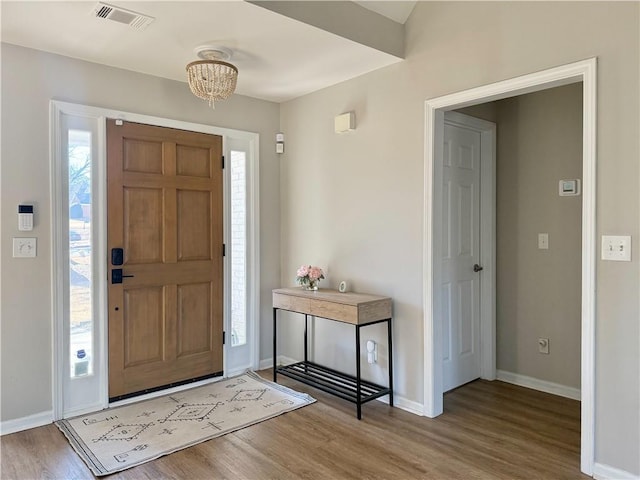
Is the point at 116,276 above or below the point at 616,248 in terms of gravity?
below

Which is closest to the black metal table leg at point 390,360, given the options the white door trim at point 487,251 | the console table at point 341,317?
the console table at point 341,317

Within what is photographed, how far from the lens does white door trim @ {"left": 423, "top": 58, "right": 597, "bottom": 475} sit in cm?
237

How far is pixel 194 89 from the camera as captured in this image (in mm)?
3086

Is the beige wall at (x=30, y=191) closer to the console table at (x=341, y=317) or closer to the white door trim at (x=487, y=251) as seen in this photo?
the console table at (x=341, y=317)

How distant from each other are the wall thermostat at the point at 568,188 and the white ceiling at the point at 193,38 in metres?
1.59

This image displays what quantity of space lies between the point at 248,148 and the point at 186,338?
1.72 m

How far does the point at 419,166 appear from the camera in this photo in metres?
3.17

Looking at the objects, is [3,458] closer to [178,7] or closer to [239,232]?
[239,232]

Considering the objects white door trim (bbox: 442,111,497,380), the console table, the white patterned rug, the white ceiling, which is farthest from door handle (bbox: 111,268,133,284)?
white door trim (bbox: 442,111,497,380)

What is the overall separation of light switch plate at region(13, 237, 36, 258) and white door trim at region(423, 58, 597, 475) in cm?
259

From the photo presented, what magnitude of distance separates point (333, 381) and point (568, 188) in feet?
7.63

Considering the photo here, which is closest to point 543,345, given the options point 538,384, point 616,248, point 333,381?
point 538,384

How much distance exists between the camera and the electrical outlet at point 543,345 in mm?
3613

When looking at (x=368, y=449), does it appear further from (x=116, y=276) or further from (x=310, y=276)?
(x=116, y=276)
